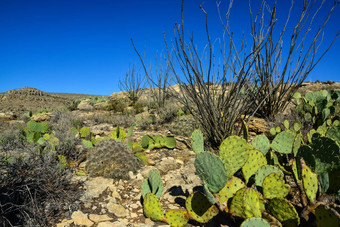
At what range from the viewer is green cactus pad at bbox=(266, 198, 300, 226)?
1.48 meters

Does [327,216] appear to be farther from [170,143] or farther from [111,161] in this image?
[170,143]

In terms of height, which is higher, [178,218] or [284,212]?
[284,212]

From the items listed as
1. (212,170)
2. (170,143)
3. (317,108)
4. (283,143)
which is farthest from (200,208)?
(317,108)

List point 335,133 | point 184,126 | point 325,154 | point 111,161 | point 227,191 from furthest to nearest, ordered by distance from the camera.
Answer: point 184,126 < point 111,161 < point 335,133 < point 227,191 < point 325,154

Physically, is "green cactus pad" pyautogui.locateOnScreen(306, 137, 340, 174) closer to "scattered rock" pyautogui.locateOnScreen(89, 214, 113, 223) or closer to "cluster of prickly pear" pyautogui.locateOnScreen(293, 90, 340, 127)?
"scattered rock" pyautogui.locateOnScreen(89, 214, 113, 223)

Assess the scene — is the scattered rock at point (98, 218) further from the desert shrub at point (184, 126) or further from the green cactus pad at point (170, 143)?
the desert shrub at point (184, 126)

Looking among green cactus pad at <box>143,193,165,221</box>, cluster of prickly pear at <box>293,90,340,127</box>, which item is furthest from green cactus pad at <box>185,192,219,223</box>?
cluster of prickly pear at <box>293,90,340,127</box>

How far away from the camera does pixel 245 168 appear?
2.09 meters

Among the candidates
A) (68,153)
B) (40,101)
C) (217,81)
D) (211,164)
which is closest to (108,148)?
(68,153)

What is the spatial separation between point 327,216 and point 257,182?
628mm

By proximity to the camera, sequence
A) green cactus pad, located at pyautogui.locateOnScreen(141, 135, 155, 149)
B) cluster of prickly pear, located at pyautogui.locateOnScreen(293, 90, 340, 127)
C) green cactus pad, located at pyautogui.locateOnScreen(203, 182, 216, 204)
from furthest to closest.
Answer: cluster of prickly pear, located at pyautogui.locateOnScreen(293, 90, 340, 127) < green cactus pad, located at pyautogui.locateOnScreen(141, 135, 155, 149) < green cactus pad, located at pyautogui.locateOnScreen(203, 182, 216, 204)

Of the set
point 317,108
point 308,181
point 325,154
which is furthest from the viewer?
point 317,108

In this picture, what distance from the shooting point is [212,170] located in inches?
69.8

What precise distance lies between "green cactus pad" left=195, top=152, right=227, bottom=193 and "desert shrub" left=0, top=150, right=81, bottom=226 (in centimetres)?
126
